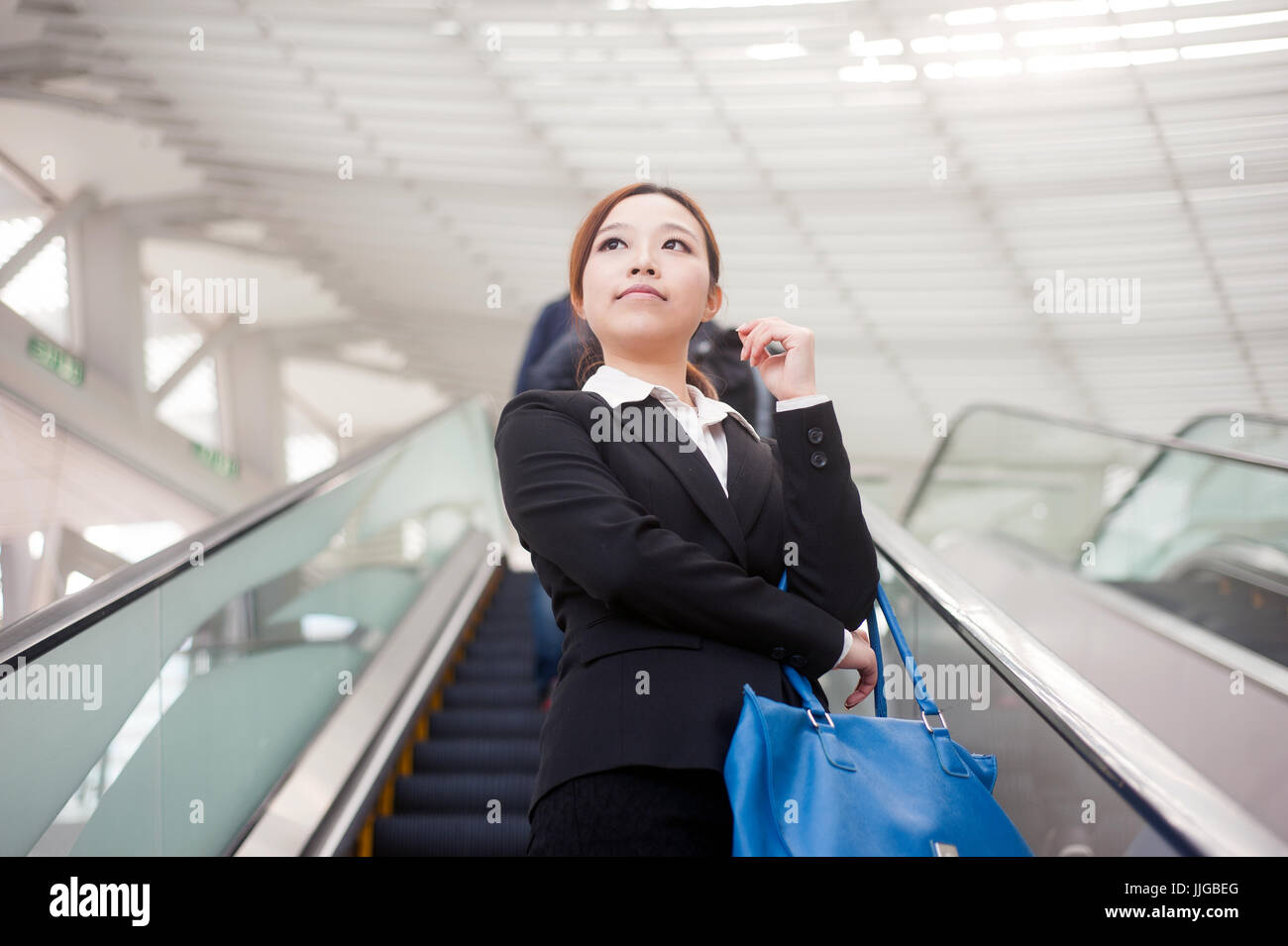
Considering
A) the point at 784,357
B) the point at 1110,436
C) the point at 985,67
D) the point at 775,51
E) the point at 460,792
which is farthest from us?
the point at 775,51

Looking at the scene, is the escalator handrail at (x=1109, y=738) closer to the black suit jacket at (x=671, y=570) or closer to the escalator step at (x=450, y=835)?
the black suit jacket at (x=671, y=570)

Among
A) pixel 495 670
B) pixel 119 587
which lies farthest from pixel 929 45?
pixel 119 587

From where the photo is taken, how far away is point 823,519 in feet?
5.41

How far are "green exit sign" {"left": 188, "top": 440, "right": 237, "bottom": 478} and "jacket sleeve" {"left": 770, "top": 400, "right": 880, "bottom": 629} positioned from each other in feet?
60.9

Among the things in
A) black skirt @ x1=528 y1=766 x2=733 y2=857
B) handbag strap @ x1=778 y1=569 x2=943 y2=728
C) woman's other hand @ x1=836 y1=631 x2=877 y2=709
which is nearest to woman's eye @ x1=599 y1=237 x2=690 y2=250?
handbag strap @ x1=778 y1=569 x2=943 y2=728

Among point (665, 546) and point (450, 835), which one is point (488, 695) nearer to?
point (450, 835)

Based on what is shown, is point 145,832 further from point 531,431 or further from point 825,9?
point 825,9

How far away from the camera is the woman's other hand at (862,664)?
1639 mm

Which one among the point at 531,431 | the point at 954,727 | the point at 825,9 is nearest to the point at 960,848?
the point at 531,431

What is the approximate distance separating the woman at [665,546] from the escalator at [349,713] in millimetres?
265

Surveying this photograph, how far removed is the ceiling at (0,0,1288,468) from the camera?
10859mm

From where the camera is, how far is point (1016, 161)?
40.7 ft

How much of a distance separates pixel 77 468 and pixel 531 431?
16.2 metres

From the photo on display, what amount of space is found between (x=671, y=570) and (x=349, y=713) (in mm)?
2874
